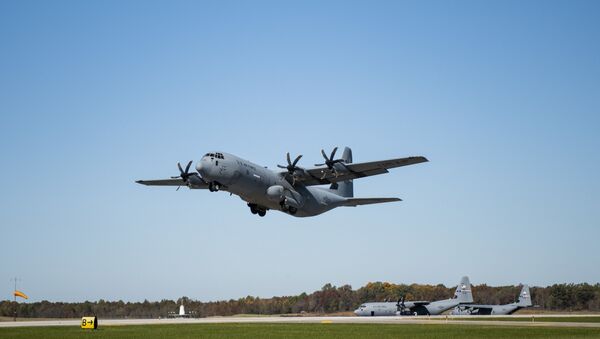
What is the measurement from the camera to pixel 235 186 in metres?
Answer: 52.4

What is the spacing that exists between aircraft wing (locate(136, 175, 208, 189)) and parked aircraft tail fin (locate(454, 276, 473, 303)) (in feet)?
179

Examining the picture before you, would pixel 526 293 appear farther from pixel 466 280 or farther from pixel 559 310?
pixel 559 310

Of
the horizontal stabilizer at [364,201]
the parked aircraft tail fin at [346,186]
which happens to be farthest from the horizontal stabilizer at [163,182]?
the horizontal stabilizer at [364,201]

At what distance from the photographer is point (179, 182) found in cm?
6103

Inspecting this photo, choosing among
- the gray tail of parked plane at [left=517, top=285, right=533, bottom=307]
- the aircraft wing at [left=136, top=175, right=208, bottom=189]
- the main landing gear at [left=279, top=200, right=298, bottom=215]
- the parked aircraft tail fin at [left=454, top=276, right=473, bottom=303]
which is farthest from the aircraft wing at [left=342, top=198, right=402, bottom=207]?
the gray tail of parked plane at [left=517, top=285, right=533, bottom=307]

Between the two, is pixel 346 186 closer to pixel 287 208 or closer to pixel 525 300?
pixel 287 208

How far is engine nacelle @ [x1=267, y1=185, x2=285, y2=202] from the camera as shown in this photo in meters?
54.6

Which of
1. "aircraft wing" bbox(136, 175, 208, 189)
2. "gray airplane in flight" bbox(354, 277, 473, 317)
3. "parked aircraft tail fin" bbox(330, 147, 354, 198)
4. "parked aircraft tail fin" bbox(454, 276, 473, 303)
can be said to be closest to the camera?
"aircraft wing" bbox(136, 175, 208, 189)

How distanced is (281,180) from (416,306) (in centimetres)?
4813

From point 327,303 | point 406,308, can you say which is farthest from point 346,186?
point 327,303

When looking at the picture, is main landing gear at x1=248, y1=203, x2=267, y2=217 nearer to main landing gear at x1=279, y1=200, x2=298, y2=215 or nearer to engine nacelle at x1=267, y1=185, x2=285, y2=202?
main landing gear at x1=279, y1=200, x2=298, y2=215

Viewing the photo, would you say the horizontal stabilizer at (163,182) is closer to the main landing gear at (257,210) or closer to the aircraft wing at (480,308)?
the main landing gear at (257,210)

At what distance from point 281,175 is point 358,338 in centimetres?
2113

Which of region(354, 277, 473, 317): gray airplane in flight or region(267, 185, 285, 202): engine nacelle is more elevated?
region(267, 185, 285, 202): engine nacelle
